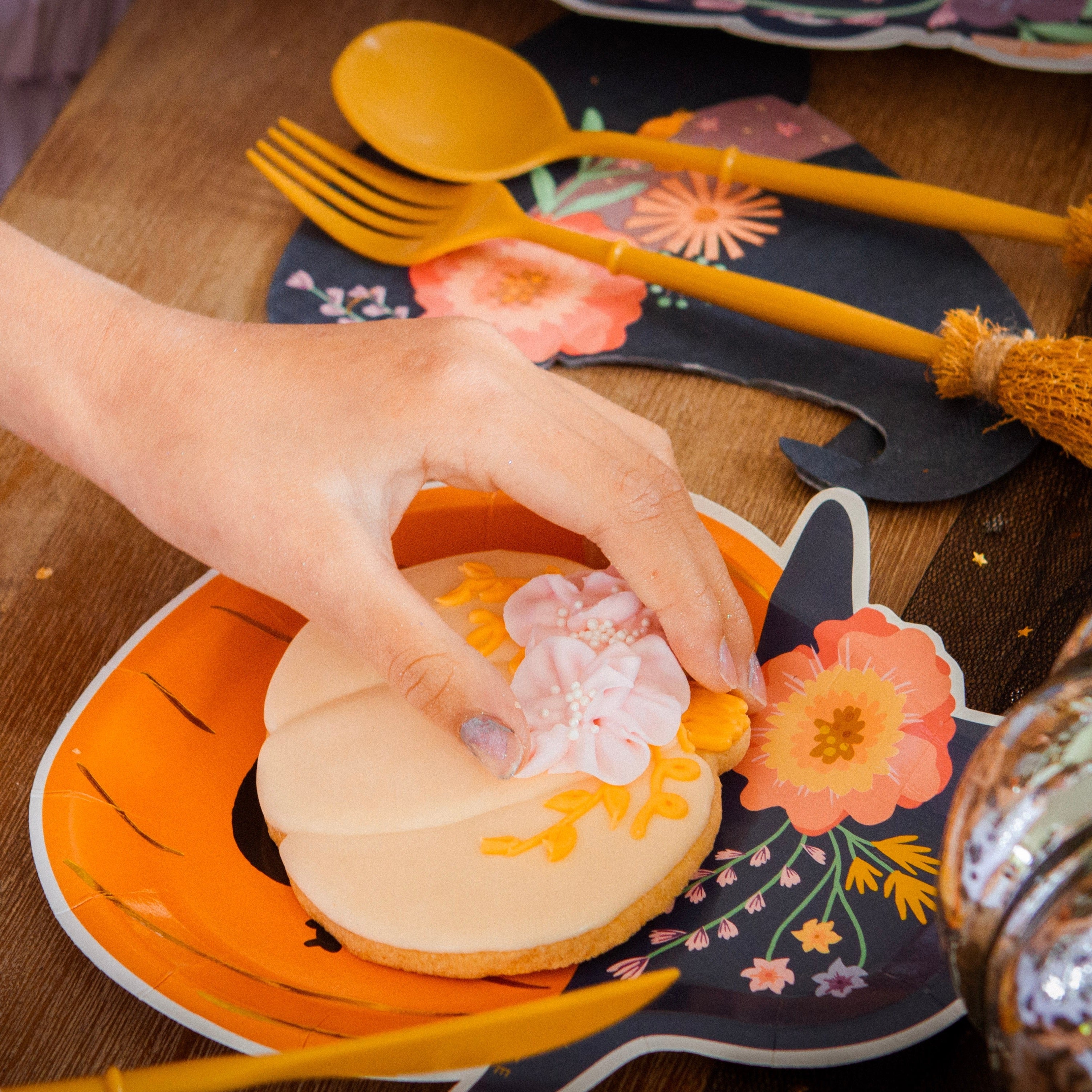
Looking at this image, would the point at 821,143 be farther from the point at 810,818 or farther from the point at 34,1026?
the point at 34,1026

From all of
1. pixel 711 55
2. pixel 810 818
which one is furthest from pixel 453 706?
pixel 711 55

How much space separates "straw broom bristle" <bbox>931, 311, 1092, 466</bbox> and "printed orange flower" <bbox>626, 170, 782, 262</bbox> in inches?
7.8

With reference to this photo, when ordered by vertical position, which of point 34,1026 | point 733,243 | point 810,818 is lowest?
point 34,1026

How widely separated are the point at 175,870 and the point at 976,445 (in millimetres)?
519

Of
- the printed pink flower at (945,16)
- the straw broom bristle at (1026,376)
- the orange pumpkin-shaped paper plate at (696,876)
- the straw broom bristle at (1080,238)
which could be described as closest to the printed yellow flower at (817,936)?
the orange pumpkin-shaped paper plate at (696,876)

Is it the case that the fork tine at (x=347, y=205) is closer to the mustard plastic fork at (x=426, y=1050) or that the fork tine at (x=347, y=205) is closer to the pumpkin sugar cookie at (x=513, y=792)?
the pumpkin sugar cookie at (x=513, y=792)

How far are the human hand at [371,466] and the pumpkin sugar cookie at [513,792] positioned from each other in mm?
27

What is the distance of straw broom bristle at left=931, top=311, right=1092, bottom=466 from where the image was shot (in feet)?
1.88

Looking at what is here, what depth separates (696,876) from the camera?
0.45 metres

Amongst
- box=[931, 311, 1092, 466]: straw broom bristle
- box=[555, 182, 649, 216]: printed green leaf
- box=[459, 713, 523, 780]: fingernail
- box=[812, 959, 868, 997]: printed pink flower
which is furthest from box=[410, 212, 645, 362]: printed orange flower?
box=[812, 959, 868, 997]: printed pink flower

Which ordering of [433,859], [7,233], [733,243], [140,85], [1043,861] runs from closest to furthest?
[1043,861] < [433,859] < [7,233] < [733,243] < [140,85]

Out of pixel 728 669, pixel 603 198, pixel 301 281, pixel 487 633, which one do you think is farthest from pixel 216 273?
pixel 728 669

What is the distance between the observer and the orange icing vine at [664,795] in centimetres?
45

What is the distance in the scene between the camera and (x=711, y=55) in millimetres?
903
